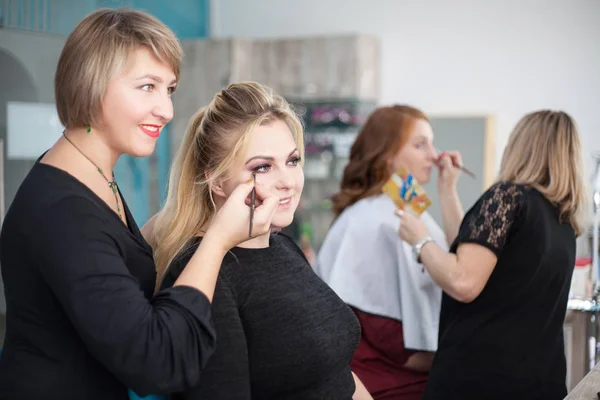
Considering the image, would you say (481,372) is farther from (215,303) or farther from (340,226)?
(215,303)

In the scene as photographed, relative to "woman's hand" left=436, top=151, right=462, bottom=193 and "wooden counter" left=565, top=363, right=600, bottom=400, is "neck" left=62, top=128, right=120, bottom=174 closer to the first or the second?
"wooden counter" left=565, top=363, right=600, bottom=400

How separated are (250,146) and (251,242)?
200 millimetres

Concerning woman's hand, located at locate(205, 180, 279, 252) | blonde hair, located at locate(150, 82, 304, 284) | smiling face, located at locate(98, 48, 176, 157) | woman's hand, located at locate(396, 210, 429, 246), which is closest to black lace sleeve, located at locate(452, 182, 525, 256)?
woman's hand, located at locate(396, 210, 429, 246)

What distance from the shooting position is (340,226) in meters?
2.67

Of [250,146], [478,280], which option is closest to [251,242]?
[250,146]

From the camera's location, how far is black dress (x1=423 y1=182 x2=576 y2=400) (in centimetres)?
207

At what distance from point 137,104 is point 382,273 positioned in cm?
151

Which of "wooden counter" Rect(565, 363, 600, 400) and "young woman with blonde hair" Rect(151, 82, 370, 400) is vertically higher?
"young woman with blonde hair" Rect(151, 82, 370, 400)

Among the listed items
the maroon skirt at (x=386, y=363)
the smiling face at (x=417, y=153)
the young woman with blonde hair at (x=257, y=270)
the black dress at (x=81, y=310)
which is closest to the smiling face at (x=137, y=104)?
the black dress at (x=81, y=310)

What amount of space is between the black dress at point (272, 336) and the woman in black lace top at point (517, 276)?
72cm

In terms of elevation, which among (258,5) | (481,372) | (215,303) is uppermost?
(258,5)

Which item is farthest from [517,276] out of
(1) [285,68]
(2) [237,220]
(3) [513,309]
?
(1) [285,68]

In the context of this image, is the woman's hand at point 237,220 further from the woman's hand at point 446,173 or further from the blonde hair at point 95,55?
the woman's hand at point 446,173

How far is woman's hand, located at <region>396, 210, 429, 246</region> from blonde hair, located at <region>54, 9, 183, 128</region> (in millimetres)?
1329
